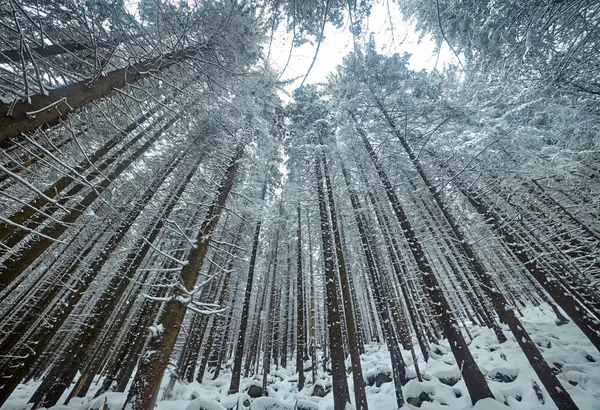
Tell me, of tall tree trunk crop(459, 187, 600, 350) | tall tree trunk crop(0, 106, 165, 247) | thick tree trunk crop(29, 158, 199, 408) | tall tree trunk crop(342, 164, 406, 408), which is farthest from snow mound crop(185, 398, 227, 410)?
tall tree trunk crop(459, 187, 600, 350)

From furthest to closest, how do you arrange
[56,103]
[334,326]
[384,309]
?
[384,309], [334,326], [56,103]

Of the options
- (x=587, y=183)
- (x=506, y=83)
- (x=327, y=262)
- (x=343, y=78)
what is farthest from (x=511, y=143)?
(x=327, y=262)

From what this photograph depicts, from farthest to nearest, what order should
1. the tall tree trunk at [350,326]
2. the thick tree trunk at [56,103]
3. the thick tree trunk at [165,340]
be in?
the tall tree trunk at [350,326] → the thick tree trunk at [165,340] → the thick tree trunk at [56,103]

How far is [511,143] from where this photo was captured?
10055 millimetres

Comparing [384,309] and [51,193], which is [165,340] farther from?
[384,309]

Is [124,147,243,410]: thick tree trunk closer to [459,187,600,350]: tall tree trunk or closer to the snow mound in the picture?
the snow mound

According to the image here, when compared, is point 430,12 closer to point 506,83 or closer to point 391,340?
point 506,83

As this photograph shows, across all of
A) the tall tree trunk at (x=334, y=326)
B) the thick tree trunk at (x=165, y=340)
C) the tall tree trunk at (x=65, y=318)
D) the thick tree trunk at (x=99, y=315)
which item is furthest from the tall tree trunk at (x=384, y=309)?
the tall tree trunk at (x=65, y=318)

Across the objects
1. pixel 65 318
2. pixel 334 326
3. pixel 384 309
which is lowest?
pixel 334 326

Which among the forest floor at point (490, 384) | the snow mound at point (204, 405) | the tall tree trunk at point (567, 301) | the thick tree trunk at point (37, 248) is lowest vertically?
the snow mound at point (204, 405)

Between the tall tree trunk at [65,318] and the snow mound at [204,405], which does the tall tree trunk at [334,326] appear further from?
the tall tree trunk at [65,318]

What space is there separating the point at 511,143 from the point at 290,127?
33.8ft

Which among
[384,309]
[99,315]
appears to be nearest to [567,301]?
[384,309]

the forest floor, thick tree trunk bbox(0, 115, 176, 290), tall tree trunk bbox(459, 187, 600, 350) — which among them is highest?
thick tree trunk bbox(0, 115, 176, 290)
